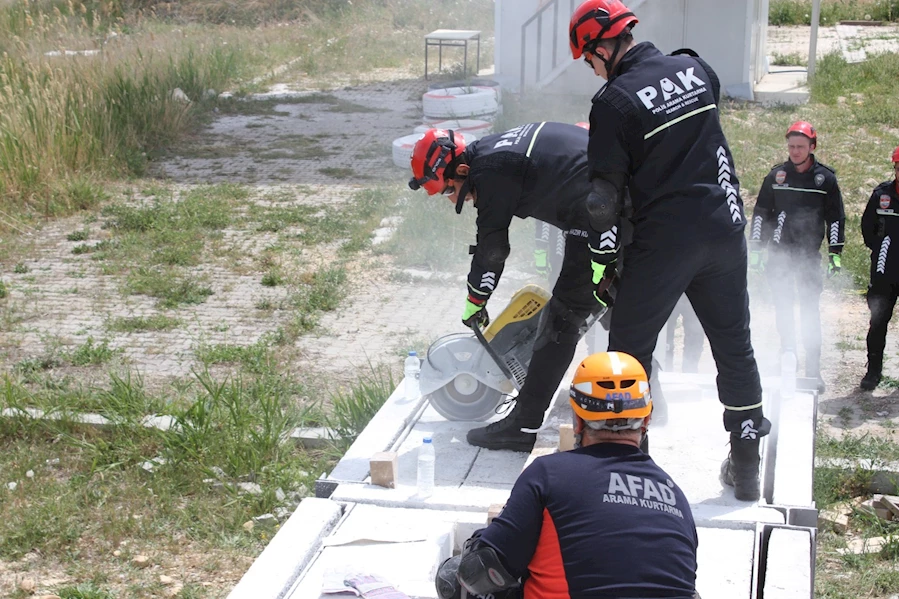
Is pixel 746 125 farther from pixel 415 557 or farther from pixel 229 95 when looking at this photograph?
pixel 415 557

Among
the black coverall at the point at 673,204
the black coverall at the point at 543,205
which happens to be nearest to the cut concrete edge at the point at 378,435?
the black coverall at the point at 543,205

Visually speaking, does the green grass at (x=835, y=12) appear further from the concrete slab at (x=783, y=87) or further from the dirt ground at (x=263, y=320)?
the dirt ground at (x=263, y=320)

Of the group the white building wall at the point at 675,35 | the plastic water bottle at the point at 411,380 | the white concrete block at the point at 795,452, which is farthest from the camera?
the white building wall at the point at 675,35

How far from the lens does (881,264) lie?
6902 mm

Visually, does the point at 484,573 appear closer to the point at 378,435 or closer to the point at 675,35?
the point at 378,435

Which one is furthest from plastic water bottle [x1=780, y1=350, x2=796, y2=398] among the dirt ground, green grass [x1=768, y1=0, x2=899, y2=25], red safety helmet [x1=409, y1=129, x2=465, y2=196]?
green grass [x1=768, y1=0, x2=899, y2=25]

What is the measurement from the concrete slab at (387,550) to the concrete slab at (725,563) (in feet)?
3.66

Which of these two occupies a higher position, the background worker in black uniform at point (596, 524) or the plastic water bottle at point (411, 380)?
the background worker in black uniform at point (596, 524)

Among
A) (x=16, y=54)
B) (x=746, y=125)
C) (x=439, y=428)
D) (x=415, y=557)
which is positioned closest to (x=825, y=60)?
(x=746, y=125)

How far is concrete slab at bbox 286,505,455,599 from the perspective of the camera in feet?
14.1

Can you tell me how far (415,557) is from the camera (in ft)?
14.7

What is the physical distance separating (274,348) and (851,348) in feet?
14.5

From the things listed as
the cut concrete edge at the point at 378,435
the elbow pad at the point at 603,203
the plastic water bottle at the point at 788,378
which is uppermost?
the elbow pad at the point at 603,203

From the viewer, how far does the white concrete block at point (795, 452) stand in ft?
15.8
